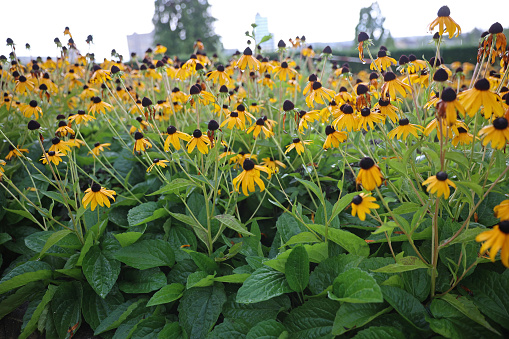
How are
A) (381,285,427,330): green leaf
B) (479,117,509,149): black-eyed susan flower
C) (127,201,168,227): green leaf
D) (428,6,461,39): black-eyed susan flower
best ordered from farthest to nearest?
(127,201,168,227): green leaf → (428,6,461,39): black-eyed susan flower → (381,285,427,330): green leaf → (479,117,509,149): black-eyed susan flower

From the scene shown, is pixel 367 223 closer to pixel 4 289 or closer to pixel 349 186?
pixel 349 186

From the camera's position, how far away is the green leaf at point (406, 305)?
141 cm

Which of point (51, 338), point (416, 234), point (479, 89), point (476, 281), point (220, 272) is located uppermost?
point (479, 89)

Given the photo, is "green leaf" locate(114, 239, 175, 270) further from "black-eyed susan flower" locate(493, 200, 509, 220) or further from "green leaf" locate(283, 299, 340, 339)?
"black-eyed susan flower" locate(493, 200, 509, 220)

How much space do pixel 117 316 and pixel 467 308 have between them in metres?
1.64

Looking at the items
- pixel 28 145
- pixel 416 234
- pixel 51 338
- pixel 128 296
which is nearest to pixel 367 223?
pixel 416 234

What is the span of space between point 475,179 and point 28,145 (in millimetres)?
3271

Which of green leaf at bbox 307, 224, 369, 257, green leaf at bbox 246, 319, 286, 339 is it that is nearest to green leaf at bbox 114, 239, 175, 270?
green leaf at bbox 246, 319, 286, 339

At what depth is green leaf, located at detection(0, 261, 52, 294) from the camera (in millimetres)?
1868

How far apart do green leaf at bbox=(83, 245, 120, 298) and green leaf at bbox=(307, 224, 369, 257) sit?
3.91ft

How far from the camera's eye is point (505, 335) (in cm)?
136

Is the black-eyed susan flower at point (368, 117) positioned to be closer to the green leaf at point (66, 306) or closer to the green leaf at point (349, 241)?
the green leaf at point (349, 241)

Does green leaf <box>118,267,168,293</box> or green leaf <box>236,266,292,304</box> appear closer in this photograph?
green leaf <box>236,266,292,304</box>

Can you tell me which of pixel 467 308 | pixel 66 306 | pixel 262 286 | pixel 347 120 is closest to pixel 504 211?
pixel 467 308
